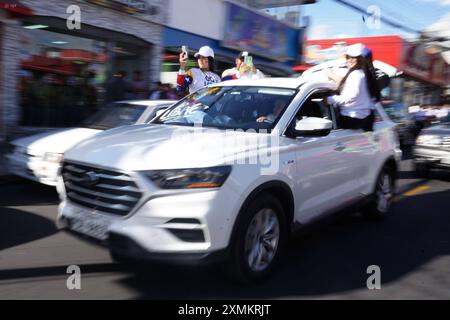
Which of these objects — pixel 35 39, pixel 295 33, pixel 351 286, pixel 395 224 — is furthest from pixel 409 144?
pixel 351 286

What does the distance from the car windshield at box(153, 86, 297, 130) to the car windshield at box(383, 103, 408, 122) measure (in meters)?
10.8

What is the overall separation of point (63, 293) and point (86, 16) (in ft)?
28.5

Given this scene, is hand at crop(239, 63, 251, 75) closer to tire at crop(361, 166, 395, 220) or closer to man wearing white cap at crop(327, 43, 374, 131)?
man wearing white cap at crop(327, 43, 374, 131)

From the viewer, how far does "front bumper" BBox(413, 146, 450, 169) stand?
9281 millimetres

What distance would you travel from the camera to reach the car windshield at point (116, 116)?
23.2 feet

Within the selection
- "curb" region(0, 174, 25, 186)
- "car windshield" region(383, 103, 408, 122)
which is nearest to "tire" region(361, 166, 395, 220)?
"curb" region(0, 174, 25, 186)

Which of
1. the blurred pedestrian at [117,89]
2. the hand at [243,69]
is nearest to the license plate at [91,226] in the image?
the hand at [243,69]

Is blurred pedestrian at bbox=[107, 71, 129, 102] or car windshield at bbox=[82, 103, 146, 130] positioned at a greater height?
blurred pedestrian at bbox=[107, 71, 129, 102]

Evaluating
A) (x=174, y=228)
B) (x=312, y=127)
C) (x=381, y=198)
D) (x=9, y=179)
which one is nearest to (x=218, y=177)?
(x=174, y=228)

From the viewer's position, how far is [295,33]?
20.4 meters

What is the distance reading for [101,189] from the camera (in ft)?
11.3

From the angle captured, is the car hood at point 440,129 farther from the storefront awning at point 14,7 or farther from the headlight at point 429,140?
the storefront awning at point 14,7

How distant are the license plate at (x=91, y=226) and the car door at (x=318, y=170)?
1669 mm

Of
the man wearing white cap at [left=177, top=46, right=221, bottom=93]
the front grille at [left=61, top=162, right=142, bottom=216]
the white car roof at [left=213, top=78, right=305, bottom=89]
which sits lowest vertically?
the front grille at [left=61, top=162, right=142, bottom=216]
